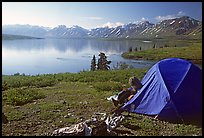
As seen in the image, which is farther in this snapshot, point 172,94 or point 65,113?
point 65,113

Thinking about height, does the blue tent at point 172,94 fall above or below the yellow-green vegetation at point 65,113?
above

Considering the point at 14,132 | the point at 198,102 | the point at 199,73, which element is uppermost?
the point at 199,73

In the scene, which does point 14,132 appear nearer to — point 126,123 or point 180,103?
point 126,123

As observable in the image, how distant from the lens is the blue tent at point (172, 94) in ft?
32.8

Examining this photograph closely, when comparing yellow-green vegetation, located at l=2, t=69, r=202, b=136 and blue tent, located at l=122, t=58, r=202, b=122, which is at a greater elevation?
blue tent, located at l=122, t=58, r=202, b=122

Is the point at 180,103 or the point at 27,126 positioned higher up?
the point at 180,103

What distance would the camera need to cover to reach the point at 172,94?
399 inches

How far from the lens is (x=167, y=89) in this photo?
10.3m

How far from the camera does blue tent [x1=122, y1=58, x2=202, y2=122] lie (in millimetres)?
9984

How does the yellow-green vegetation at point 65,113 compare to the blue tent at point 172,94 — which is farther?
the blue tent at point 172,94

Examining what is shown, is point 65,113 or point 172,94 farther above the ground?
point 172,94

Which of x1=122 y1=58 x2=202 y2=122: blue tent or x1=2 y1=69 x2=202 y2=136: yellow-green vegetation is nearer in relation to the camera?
x1=2 y1=69 x2=202 y2=136: yellow-green vegetation

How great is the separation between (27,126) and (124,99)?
13.6 feet

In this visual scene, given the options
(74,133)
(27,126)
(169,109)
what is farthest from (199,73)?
(27,126)
